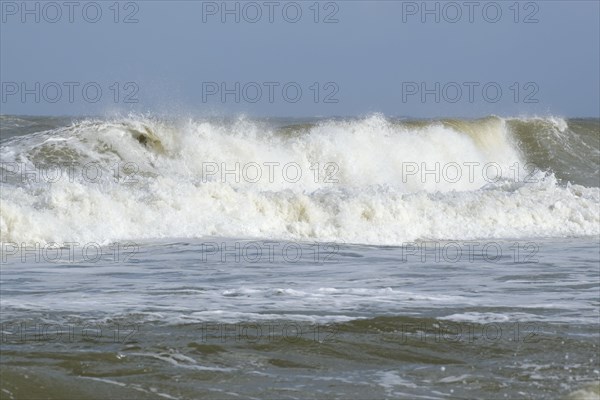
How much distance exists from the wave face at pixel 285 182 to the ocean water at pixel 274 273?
5cm

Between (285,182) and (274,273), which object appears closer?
(274,273)

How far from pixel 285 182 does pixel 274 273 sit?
10612 mm

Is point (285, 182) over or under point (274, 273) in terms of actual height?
over

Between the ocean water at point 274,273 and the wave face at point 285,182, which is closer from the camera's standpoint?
the ocean water at point 274,273

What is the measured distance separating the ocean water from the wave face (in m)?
0.05

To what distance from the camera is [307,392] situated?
200 inches

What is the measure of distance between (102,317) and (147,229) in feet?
20.4

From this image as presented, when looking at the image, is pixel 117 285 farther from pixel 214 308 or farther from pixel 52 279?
pixel 214 308

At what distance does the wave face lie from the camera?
13102 millimetres

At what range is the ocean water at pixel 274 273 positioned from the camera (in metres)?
5.41

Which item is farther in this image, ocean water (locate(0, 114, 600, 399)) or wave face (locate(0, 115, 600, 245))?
wave face (locate(0, 115, 600, 245))

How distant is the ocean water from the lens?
213 inches

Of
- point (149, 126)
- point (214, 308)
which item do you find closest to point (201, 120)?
point (149, 126)

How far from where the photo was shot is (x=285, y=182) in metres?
19.6
